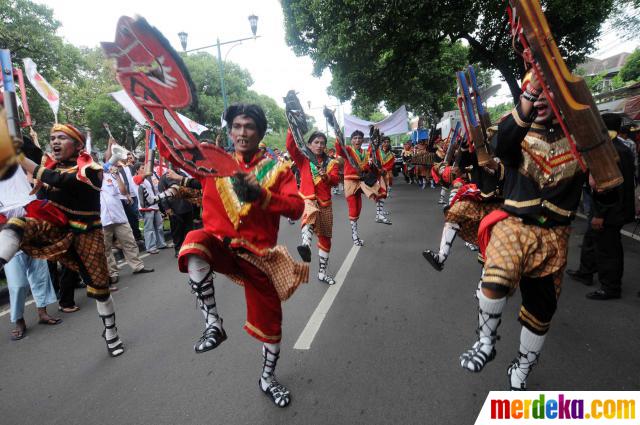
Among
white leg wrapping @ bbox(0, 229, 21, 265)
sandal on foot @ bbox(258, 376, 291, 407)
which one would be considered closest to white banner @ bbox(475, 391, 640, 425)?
sandal on foot @ bbox(258, 376, 291, 407)

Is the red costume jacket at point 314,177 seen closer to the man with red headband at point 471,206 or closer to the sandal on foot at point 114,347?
the man with red headband at point 471,206

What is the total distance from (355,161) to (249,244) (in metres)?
4.39

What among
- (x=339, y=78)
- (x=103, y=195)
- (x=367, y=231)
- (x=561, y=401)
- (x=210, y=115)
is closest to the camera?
(x=561, y=401)

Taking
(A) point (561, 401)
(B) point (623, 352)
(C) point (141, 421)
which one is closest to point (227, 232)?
(C) point (141, 421)

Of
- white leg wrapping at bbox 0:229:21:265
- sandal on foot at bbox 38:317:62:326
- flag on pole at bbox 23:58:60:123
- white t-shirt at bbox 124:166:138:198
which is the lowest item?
sandal on foot at bbox 38:317:62:326

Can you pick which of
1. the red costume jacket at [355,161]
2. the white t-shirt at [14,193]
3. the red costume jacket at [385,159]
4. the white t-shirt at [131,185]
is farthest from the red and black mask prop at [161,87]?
the red costume jacket at [385,159]

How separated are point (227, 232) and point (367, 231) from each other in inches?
235

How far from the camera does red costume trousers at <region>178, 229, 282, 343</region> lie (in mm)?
2223

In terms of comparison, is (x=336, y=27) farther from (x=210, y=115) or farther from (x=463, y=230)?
(x=210, y=115)

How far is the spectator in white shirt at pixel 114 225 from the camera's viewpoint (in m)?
5.81

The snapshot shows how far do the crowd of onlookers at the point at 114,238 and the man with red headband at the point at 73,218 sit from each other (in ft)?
1.26

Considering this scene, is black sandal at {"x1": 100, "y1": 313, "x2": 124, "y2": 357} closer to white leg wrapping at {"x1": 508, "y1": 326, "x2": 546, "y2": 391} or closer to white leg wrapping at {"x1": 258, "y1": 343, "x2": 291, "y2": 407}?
white leg wrapping at {"x1": 258, "y1": 343, "x2": 291, "y2": 407}

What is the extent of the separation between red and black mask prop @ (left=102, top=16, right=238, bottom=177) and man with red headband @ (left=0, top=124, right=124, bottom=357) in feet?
5.66

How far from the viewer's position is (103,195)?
5820mm
